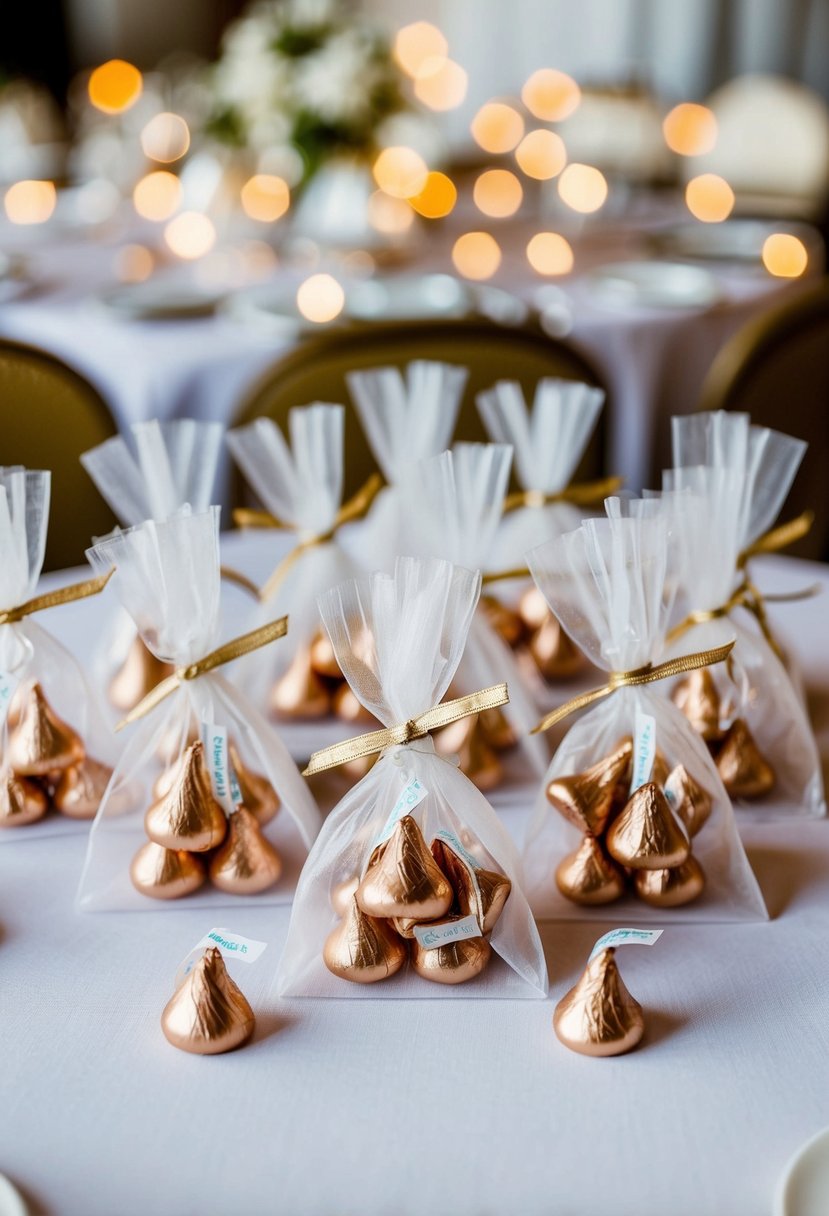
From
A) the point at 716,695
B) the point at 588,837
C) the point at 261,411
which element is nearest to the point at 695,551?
the point at 716,695

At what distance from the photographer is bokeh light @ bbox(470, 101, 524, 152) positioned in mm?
4195

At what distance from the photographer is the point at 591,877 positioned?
1.05 metres

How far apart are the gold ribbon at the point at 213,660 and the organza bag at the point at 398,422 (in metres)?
0.34

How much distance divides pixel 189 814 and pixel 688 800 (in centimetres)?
42

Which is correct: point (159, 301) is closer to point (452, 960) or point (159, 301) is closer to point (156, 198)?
point (156, 198)

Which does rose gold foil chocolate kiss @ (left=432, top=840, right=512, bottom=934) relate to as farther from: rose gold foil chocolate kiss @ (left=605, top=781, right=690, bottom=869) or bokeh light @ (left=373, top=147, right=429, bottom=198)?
bokeh light @ (left=373, top=147, right=429, bottom=198)

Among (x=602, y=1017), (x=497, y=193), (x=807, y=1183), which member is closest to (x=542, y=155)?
(x=497, y=193)

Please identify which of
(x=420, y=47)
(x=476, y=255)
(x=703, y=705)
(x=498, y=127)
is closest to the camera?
(x=703, y=705)

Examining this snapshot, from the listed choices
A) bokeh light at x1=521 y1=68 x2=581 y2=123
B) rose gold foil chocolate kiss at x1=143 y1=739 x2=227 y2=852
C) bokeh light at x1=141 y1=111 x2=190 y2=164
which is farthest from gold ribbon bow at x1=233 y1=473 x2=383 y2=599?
bokeh light at x1=521 y1=68 x2=581 y2=123

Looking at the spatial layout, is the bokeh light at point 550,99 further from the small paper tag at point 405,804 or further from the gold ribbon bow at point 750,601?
the small paper tag at point 405,804

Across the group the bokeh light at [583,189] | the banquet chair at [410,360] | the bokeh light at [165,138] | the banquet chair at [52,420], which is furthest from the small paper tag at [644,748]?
the bokeh light at [165,138]

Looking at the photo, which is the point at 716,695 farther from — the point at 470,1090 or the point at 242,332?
the point at 242,332

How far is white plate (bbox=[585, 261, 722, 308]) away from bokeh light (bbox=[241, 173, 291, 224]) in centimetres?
84

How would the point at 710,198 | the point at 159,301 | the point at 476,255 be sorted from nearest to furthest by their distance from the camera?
the point at 159,301 < the point at 476,255 < the point at 710,198
